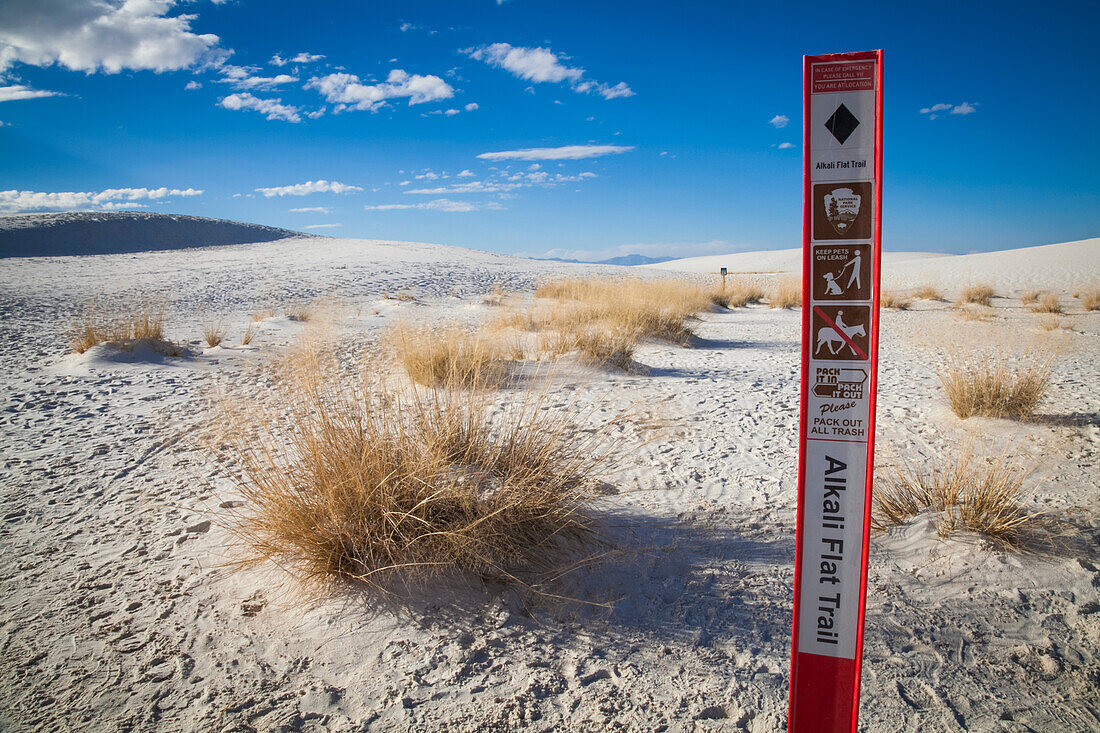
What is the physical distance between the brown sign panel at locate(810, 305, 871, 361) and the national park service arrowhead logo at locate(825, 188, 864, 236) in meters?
0.17

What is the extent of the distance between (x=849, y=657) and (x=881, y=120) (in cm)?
118

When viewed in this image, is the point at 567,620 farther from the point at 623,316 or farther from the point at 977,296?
the point at 977,296

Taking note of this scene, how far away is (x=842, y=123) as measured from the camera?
3.85ft

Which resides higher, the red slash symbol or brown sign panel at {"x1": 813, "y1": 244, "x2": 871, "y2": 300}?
brown sign panel at {"x1": 813, "y1": 244, "x2": 871, "y2": 300}

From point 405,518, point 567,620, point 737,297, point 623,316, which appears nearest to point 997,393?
point 567,620

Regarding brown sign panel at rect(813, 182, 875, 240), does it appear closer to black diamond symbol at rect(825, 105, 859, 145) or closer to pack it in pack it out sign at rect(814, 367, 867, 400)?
black diamond symbol at rect(825, 105, 859, 145)

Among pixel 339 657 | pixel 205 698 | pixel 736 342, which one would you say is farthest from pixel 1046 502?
pixel 736 342

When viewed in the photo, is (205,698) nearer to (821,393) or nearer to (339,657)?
(339,657)

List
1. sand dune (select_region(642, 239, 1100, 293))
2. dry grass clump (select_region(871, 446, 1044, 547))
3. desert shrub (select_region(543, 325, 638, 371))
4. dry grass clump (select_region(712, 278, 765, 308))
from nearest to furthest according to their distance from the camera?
dry grass clump (select_region(871, 446, 1044, 547))
desert shrub (select_region(543, 325, 638, 371))
dry grass clump (select_region(712, 278, 765, 308))
sand dune (select_region(642, 239, 1100, 293))

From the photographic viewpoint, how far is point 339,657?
1929 millimetres

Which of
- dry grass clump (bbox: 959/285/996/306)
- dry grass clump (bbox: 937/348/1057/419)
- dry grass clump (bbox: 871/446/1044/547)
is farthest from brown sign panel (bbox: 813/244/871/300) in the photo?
dry grass clump (bbox: 959/285/996/306)

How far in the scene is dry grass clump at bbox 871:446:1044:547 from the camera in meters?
2.62

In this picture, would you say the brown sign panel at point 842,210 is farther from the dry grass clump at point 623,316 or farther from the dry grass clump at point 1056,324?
the dry grass clump at point 1056,324

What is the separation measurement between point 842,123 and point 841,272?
310 millimetres
